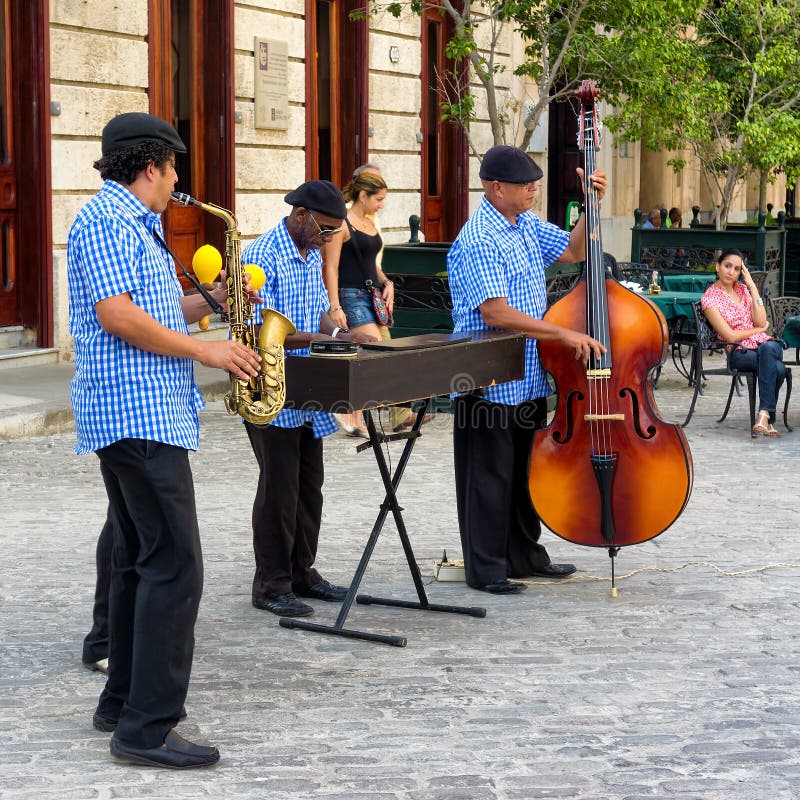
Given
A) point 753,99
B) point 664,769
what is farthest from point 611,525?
point 753,99

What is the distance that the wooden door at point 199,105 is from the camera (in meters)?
14.5

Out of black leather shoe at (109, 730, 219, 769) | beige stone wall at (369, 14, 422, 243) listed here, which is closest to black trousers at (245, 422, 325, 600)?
black leather shoe at (109, 730, 219, 769)

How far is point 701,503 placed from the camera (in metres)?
8.30

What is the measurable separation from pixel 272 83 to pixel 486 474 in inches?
392

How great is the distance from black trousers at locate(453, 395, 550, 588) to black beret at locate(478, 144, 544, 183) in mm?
940

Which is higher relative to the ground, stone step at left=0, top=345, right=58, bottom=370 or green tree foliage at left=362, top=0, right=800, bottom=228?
green tree foliage at left=362, top=0, right=800, bottom=228

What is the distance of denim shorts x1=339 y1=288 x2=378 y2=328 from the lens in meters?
10.4

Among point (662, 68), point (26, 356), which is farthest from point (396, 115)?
point (26, 356)

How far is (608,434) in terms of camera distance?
20.0ft

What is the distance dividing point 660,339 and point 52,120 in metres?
7.96

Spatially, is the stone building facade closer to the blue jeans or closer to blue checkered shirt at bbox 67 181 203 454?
the blue jeans

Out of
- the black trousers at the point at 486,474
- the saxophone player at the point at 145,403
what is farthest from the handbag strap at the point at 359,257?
the saxophone player at the point at 145,403

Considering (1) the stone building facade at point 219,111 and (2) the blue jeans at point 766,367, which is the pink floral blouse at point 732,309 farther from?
(1) the stone building facade at point 219,111

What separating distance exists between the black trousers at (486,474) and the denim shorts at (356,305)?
12.8ft
